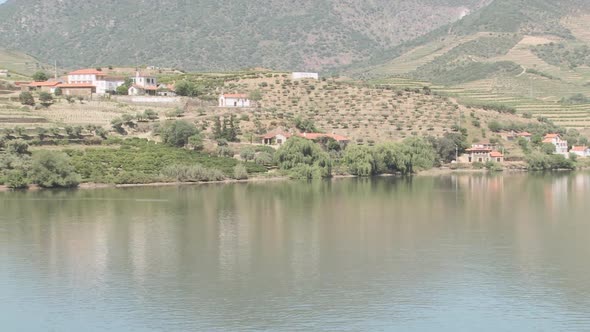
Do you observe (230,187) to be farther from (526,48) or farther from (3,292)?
(526,48)

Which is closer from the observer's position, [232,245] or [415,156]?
[232,245]

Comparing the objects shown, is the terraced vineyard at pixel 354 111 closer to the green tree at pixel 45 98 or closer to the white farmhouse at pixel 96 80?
the white farmhouse at pixel 96 80

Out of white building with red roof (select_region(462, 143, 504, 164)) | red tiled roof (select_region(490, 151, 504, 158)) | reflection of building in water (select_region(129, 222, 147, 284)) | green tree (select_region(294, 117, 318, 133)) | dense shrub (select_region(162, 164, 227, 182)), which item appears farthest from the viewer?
red tiled roof (select_region(490, 151, 504, 158))

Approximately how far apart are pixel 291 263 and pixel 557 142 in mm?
54825

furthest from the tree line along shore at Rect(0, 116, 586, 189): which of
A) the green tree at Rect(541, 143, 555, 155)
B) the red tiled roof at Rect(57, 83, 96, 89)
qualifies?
the red tiled roof at Rect(57, 83, 96, 89)

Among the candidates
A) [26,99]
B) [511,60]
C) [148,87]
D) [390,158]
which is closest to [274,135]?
[390,158]

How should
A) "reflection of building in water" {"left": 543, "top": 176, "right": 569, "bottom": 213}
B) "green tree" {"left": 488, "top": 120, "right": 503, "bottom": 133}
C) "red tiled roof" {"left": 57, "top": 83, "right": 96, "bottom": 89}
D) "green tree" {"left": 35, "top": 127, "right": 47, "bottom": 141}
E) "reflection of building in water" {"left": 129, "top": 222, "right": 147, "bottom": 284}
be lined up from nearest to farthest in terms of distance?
"reflection of building in water" {"left": 129, "top": 222, "right": 147, "bottom": 284} < "reflection of building in water" {"left": 543, "top": 176, "right": 569, "bottom": 213} < "green tree" {"left": 35, "top": 127, "right": 47, "bottom": 141} < "red tiled roof" {"left": 57, "top": 83, "right": 96, "bottom": 89} < "green tree" {"left": 488, "top": 120, "right": 503, "bottom": 133}

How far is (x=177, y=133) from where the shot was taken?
62.3 meters

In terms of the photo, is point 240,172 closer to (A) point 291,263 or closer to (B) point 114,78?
(B) point 114,78

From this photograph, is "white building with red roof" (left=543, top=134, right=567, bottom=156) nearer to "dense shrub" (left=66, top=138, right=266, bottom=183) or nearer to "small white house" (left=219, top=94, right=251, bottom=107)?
"small white house" (left=219, top=94, right=251, bottom=107)

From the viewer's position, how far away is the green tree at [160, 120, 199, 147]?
62.3m

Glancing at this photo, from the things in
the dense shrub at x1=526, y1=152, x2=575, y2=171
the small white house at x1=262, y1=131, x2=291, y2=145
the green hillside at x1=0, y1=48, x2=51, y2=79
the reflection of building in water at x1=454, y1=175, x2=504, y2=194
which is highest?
the green hillside at x1=0, y1=48, x2=51, y2=79

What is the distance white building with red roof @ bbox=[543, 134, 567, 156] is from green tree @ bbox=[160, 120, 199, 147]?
32702 millimetres

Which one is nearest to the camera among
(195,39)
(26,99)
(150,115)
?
(26,99)
